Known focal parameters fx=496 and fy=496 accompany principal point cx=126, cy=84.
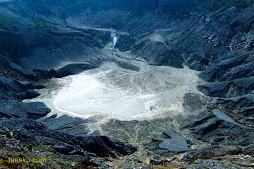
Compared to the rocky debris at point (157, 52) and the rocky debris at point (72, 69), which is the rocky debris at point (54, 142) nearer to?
the rocky debris at point (72, 69)

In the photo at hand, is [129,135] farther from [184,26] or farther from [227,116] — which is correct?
[184,26]

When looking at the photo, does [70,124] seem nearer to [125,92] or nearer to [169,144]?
[169,144]

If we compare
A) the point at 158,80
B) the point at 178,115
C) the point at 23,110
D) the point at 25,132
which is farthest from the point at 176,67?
the point at 25,132

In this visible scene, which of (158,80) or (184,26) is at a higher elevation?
(184,26)

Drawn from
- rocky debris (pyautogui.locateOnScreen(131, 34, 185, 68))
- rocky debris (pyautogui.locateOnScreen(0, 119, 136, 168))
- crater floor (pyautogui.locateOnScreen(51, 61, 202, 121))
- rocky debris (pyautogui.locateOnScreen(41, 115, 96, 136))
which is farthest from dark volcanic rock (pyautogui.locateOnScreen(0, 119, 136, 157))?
rocky debris (pyautogui.locateOnScreen(131, 34, 185, 68))

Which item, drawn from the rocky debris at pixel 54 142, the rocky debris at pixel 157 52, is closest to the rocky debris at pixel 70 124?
the rocky debris at pixel 54 142

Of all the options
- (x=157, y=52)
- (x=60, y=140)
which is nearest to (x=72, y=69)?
(x=157, y=52)
